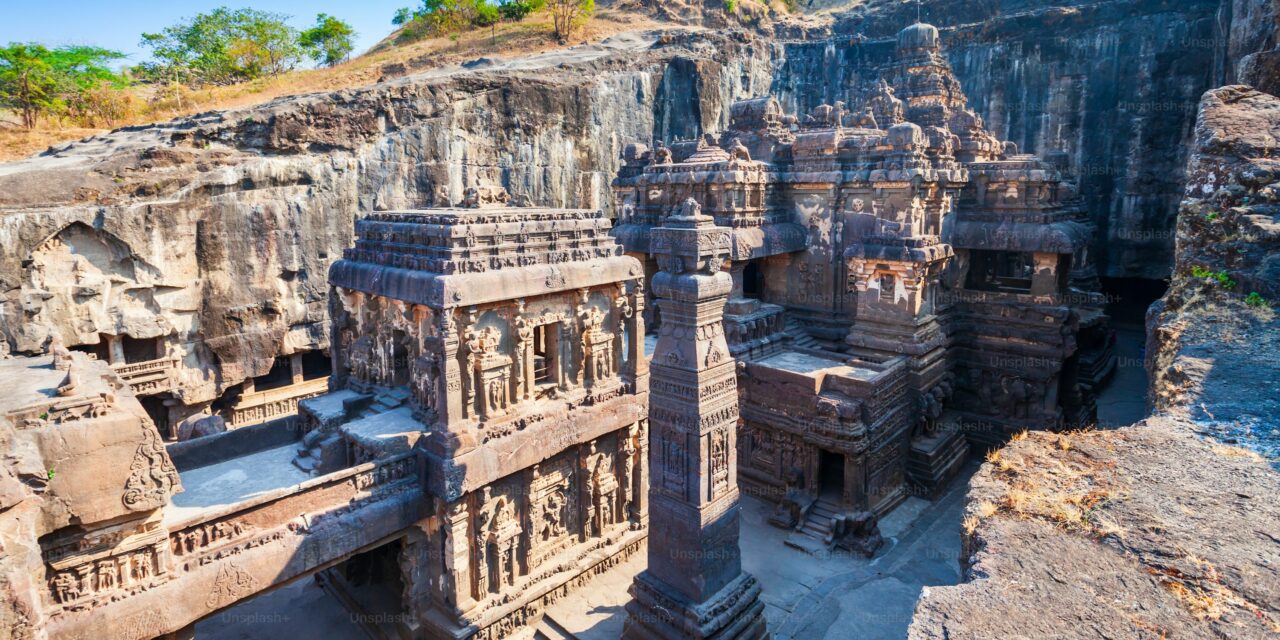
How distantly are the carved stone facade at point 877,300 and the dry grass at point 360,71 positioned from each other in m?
13.9

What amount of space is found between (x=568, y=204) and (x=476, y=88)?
5.46m

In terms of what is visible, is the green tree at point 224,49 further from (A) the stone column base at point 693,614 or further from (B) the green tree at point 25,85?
(A) the stone column base at point 693,614

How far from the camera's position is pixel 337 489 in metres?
8.50

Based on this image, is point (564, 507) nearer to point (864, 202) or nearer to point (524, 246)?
point (524, 246)

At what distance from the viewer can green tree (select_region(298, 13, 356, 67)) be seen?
33.8 m

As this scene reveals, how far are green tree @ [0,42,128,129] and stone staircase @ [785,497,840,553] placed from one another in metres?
26.1

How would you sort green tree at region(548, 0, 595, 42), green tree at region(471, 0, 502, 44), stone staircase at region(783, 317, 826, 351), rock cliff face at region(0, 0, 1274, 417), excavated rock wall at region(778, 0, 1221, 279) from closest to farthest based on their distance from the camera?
stone staircase at region(783, 317, 826, 351) → rock cliff face at region(0, 0, 1274, 417) → excavated rock wall at region(778, 0, 1221, 279) → green tree at region(548, 0, 595, 42) → green tree at region(471, 0, 502, 44)

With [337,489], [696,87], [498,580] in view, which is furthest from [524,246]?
[696,87]

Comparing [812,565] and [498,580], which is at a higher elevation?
[498,580]

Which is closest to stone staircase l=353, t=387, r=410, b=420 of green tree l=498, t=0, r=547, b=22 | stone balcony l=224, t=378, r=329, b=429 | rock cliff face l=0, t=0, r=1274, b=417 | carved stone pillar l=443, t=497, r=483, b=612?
carved stone pillar l=443, t=497, r=483, b=612

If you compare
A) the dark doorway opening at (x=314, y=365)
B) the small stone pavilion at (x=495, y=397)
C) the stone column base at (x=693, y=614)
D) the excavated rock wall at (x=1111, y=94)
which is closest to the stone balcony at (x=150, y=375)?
the dark doorway opening at (x=314, y=365)

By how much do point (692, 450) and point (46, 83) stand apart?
87.5 feet

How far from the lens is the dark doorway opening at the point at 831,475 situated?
44.4 feet

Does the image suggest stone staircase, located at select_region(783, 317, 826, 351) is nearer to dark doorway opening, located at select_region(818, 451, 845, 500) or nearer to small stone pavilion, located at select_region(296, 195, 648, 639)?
dark doorway opening, located at select_region(818, 451, 845, 500)
